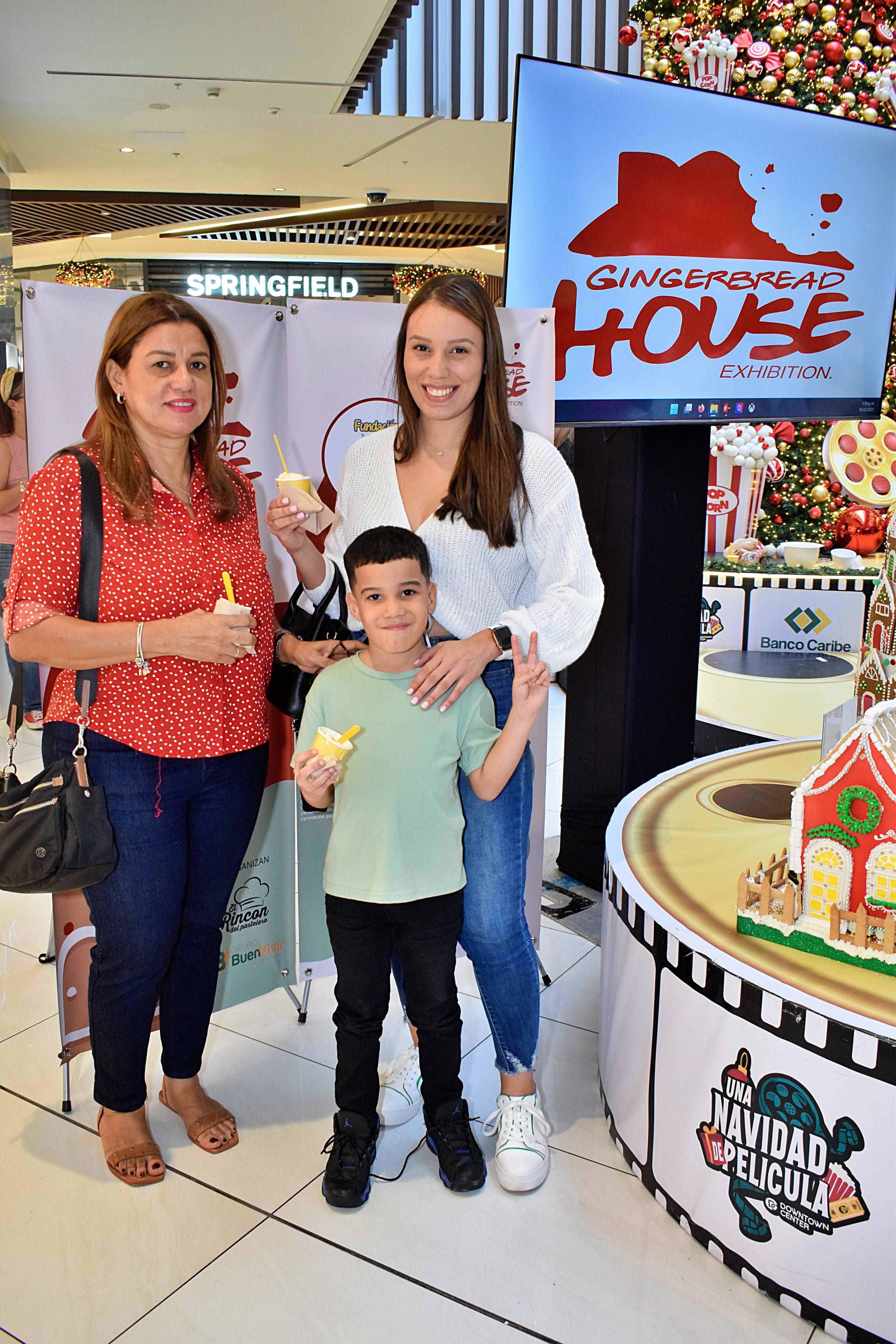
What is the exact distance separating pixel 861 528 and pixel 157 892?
20.3ft

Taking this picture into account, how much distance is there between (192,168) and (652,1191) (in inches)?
410

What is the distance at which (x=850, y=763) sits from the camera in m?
1.68

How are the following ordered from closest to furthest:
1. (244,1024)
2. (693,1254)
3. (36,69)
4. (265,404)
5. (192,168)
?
(693,1254)
(265,404)
(244,1024)
(36,69)
(192,168)

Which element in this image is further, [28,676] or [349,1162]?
[28,676]

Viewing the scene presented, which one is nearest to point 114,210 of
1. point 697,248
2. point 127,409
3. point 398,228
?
point 398,228

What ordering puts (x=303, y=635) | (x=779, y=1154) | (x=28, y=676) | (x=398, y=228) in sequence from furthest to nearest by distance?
1. (x=398, y=228)
2. (x=28, y=676)
3. (x=303, y=635)
4. (x=779, y=1154)

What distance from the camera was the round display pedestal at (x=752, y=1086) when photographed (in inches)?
60.2

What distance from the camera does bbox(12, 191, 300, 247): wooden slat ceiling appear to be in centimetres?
1137

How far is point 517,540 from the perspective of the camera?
192cm

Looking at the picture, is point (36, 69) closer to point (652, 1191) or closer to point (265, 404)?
point (265, 404)

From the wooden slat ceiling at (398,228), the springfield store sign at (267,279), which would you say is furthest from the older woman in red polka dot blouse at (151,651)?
the springfield store sign at (267,279)

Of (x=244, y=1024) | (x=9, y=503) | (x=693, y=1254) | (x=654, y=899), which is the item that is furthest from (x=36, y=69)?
(x=693, y=1254)

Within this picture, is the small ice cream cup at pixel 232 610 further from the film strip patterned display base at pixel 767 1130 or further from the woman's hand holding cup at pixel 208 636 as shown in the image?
the film strip patterned display base at pixel 767 1130

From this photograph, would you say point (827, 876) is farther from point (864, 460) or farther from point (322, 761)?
point (864, 460)
